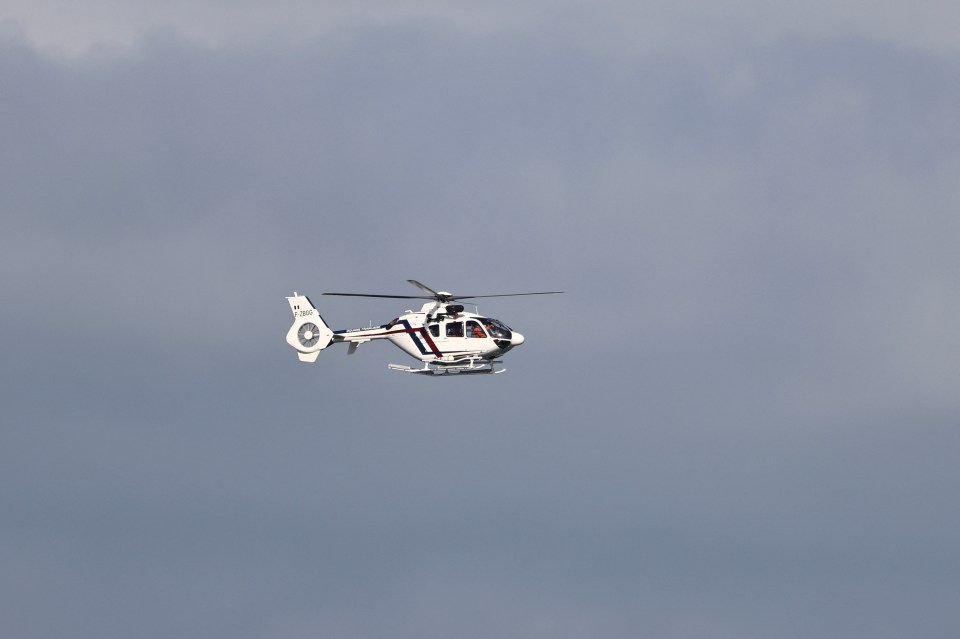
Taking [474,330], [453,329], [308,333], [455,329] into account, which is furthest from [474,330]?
[308,333]

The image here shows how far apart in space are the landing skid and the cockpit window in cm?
194

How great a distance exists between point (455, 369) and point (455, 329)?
2.93 m

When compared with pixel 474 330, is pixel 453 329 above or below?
above

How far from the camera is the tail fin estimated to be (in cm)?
11588

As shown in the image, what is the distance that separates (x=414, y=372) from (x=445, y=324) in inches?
173

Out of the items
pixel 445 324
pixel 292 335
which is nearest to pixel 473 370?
pixel 445 324

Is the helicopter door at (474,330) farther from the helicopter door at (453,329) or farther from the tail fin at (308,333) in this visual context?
the tail fin at (308,333)

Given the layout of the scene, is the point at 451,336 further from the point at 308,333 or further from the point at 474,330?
the point at 308,333

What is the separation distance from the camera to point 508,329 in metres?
113

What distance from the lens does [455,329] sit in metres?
112

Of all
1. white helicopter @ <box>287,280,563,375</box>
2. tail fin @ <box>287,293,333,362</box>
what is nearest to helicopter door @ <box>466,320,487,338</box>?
white helicopter @ <box>287,280,563,375</box>

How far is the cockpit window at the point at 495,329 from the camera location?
11194 centimetres

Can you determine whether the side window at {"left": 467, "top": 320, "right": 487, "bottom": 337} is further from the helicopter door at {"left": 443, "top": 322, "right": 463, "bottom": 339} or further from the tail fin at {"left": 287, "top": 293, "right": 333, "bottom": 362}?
the tail fin at {"left": 287, "top": 293, "right": 333, "bottom": 362}

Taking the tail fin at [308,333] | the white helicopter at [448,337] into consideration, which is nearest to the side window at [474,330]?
the white helicopter at [448,337]
